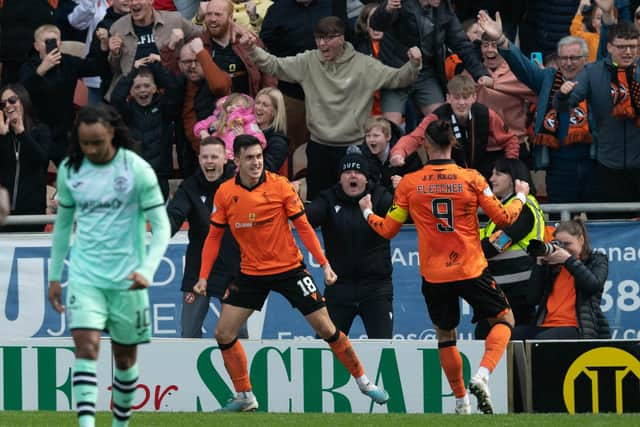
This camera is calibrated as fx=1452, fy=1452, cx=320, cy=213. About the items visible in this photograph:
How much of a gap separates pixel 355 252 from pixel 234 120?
78.0 inches

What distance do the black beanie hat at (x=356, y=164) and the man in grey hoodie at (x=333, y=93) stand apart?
1415mm

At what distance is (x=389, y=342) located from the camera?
12469 millimetres

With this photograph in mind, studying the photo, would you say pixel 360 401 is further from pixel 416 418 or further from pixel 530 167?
pixel 530 167

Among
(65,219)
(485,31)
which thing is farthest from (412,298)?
(65,219)

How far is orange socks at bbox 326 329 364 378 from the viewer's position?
11.7m

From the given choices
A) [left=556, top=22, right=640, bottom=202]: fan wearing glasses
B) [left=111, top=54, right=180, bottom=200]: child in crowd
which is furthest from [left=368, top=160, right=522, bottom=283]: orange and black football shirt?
[left=111, top=54, right=180, bottom=200]: child in crowd

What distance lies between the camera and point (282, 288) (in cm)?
1173

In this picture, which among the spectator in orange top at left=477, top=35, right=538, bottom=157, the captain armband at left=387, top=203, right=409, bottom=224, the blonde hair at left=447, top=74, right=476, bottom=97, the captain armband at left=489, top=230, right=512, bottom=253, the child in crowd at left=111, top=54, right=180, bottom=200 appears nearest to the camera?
the captain armband at left=387, top=203, right=409, bottom=224

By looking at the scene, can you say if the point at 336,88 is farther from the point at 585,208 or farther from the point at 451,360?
the point at 451,360

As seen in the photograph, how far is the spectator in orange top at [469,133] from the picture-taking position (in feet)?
45.0

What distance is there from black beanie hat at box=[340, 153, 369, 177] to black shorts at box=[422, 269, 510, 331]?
2235 mm

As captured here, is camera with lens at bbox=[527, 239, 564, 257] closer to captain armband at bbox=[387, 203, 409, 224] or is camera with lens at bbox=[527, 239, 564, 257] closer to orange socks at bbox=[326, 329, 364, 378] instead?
captain armband at bbox=[387, 203, 409, 224]

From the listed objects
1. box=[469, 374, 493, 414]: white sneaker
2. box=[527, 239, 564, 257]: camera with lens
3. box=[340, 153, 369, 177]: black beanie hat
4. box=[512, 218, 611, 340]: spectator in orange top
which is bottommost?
box=[469, 374, 493, 414]: white sneaker

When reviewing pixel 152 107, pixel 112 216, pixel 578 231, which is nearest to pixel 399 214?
pixel 578 231
